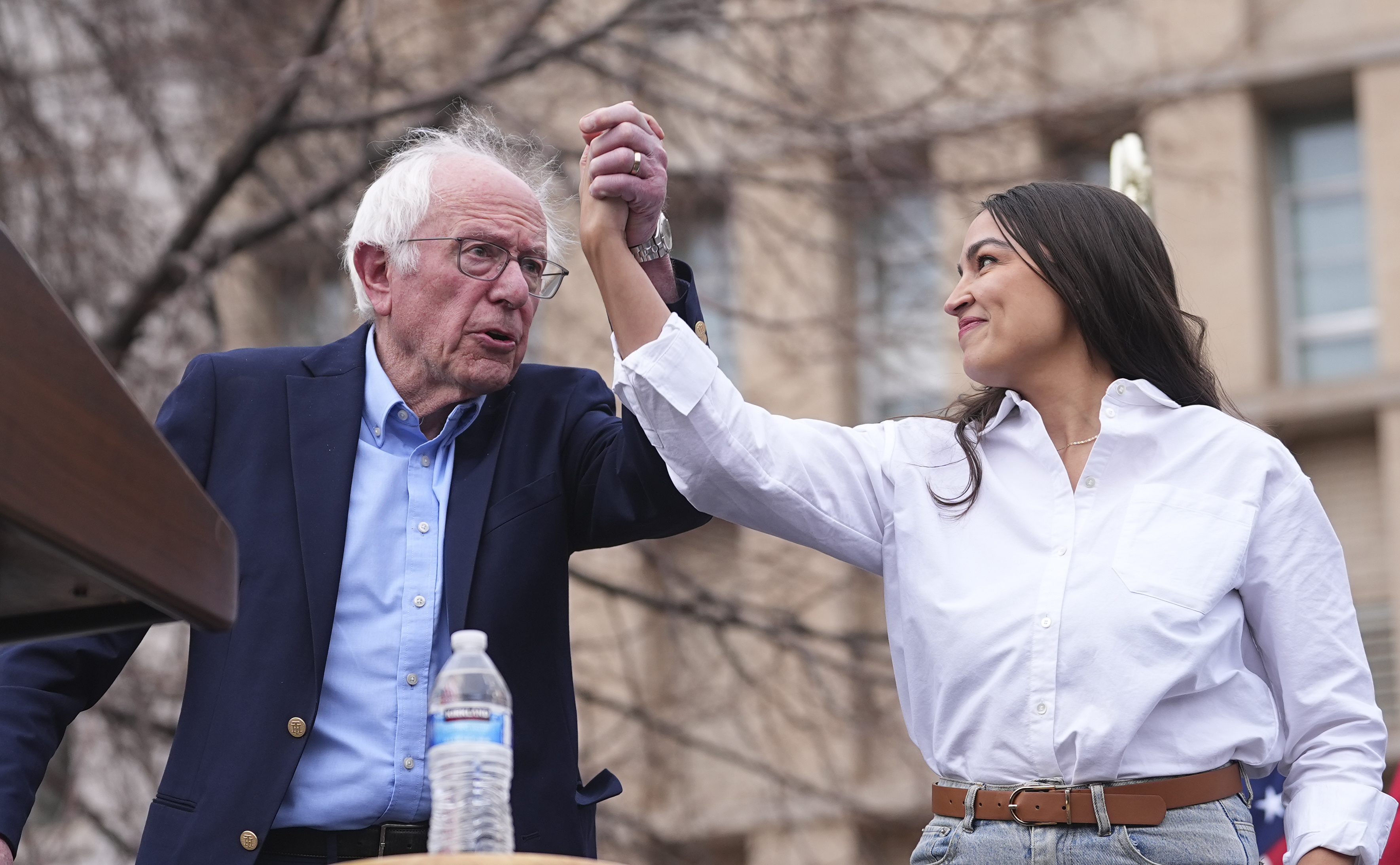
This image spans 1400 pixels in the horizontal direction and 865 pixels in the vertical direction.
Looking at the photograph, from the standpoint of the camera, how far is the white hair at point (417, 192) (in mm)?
3557

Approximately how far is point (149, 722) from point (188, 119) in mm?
2836

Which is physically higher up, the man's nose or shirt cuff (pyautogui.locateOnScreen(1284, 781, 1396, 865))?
the man's nose

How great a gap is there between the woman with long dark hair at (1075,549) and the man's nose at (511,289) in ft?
1.29

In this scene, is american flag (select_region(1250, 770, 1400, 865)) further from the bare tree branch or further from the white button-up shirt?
the bare tree branch

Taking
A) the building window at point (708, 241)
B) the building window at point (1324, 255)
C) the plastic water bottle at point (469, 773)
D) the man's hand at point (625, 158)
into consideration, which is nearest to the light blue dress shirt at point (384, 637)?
the man's hand at point (625, 158)

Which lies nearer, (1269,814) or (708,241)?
(1269,814)

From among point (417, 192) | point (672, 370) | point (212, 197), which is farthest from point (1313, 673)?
point (212, 197)

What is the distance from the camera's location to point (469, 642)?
244 centimetres

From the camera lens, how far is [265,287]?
9.06m

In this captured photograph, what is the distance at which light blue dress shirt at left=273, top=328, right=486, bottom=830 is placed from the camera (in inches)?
122

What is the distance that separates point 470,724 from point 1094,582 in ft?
3.84

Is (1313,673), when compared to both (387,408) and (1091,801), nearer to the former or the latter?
(1091,801)

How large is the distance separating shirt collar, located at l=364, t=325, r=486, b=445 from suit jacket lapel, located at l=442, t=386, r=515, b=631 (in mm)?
18

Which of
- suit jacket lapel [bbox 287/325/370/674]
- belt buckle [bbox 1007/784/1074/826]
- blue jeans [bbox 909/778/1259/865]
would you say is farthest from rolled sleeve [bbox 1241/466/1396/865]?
suit jacket lapel [bbox 287/325/370/674]
